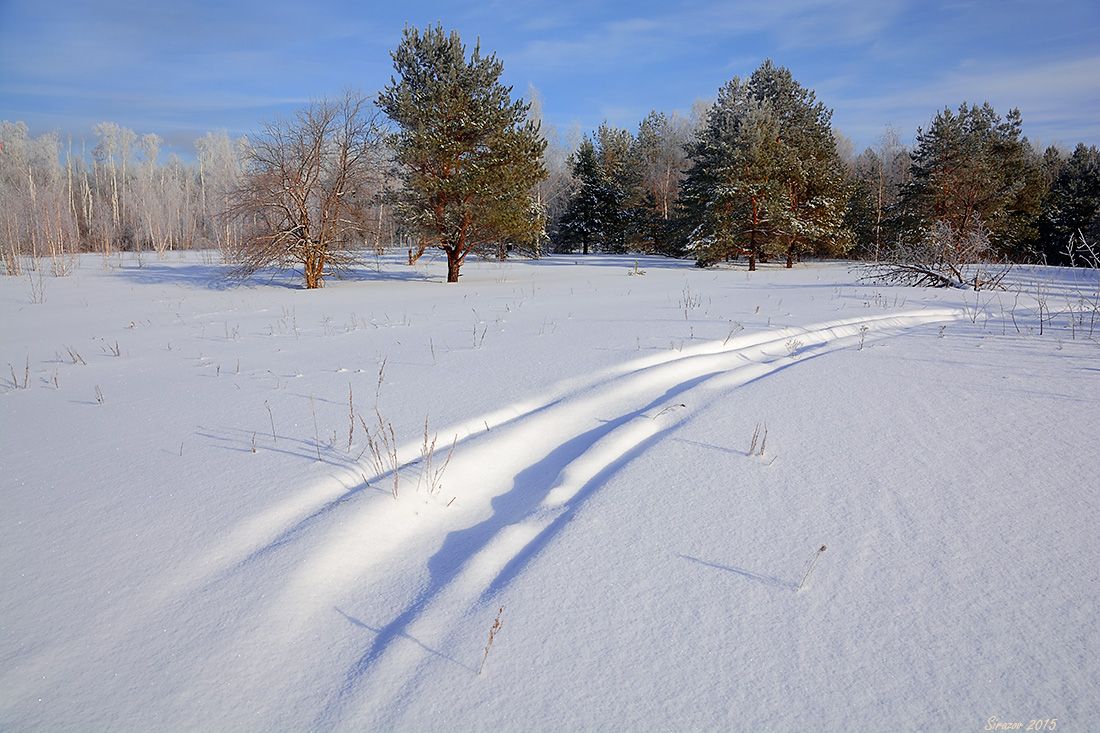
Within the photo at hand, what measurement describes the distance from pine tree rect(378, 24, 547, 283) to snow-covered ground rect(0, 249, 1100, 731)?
12.7m

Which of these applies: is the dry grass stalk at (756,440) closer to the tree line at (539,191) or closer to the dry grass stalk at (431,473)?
the dry grass stalk at (431,473)

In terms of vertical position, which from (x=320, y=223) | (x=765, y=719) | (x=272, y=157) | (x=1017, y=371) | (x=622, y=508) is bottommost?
(x=765, y=719)

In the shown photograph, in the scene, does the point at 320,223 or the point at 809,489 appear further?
the point at 320,223

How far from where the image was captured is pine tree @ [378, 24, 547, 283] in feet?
51.8

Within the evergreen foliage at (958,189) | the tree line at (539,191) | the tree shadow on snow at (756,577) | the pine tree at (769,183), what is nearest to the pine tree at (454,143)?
the tree line at (539,191)

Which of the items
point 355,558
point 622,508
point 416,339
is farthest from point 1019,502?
point 416,339

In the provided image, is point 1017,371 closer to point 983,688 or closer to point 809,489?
point 809,489

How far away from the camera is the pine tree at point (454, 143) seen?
51.8 ft

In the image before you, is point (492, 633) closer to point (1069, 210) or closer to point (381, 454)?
point (381, 454)

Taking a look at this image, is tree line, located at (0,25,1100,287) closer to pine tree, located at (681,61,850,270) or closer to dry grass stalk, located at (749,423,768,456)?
pine tree, located at (681,61,850,270)

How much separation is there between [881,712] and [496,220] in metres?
16.3

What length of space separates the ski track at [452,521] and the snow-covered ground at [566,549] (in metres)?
0.01

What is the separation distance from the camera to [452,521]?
2.44 meters

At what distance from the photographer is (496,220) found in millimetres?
16578
